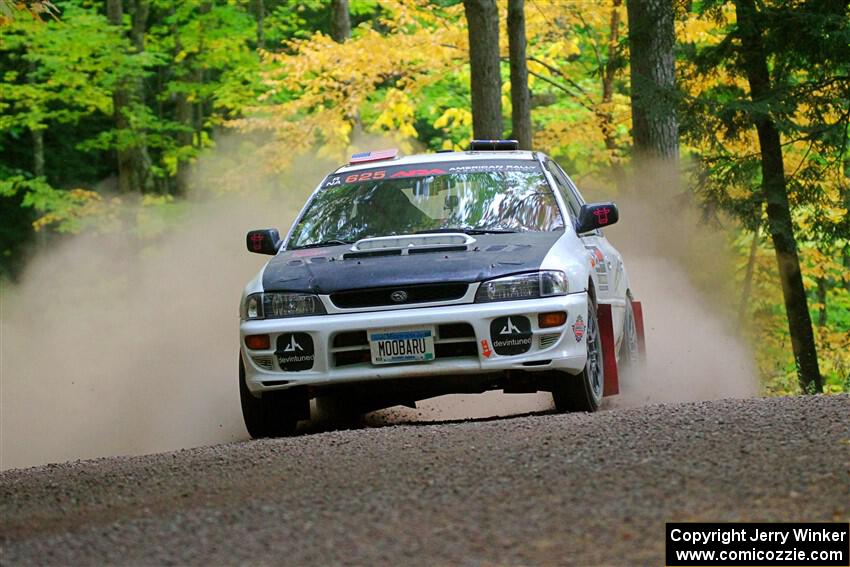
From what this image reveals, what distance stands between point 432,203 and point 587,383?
1.87 m

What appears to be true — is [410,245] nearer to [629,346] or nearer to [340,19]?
[629,346]

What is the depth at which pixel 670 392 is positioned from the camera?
13117mm

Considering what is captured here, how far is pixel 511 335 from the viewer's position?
870 centimetres

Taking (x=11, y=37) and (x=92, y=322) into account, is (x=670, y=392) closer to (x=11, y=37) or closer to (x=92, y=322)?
(x=92, y=322)

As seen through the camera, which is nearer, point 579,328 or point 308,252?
point 579,328

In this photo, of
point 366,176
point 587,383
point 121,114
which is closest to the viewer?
point 587,383

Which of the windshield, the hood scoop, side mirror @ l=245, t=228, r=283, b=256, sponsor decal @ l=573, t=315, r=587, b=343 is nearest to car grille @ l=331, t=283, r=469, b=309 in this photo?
the hood scoop

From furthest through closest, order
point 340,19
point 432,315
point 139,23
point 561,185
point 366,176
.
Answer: point 139,23, point 340,19, point 561,185, point 366,176, point 432,315

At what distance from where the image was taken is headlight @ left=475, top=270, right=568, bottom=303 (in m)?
8.71

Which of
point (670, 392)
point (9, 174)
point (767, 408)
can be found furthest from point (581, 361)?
point (9, 174)

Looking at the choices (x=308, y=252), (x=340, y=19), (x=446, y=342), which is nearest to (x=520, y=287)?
(x=446, y=342)

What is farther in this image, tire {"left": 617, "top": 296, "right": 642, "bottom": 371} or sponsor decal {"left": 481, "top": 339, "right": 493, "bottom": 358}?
tire {"left": 617, "top": 296, "right": 642, "bottom": 371}

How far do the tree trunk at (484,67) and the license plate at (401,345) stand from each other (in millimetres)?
10344

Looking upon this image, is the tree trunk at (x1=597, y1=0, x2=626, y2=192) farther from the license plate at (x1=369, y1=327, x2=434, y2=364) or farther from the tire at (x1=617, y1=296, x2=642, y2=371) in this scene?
the license plate at (x1=369, y1=327, x2=434, y2=364)
